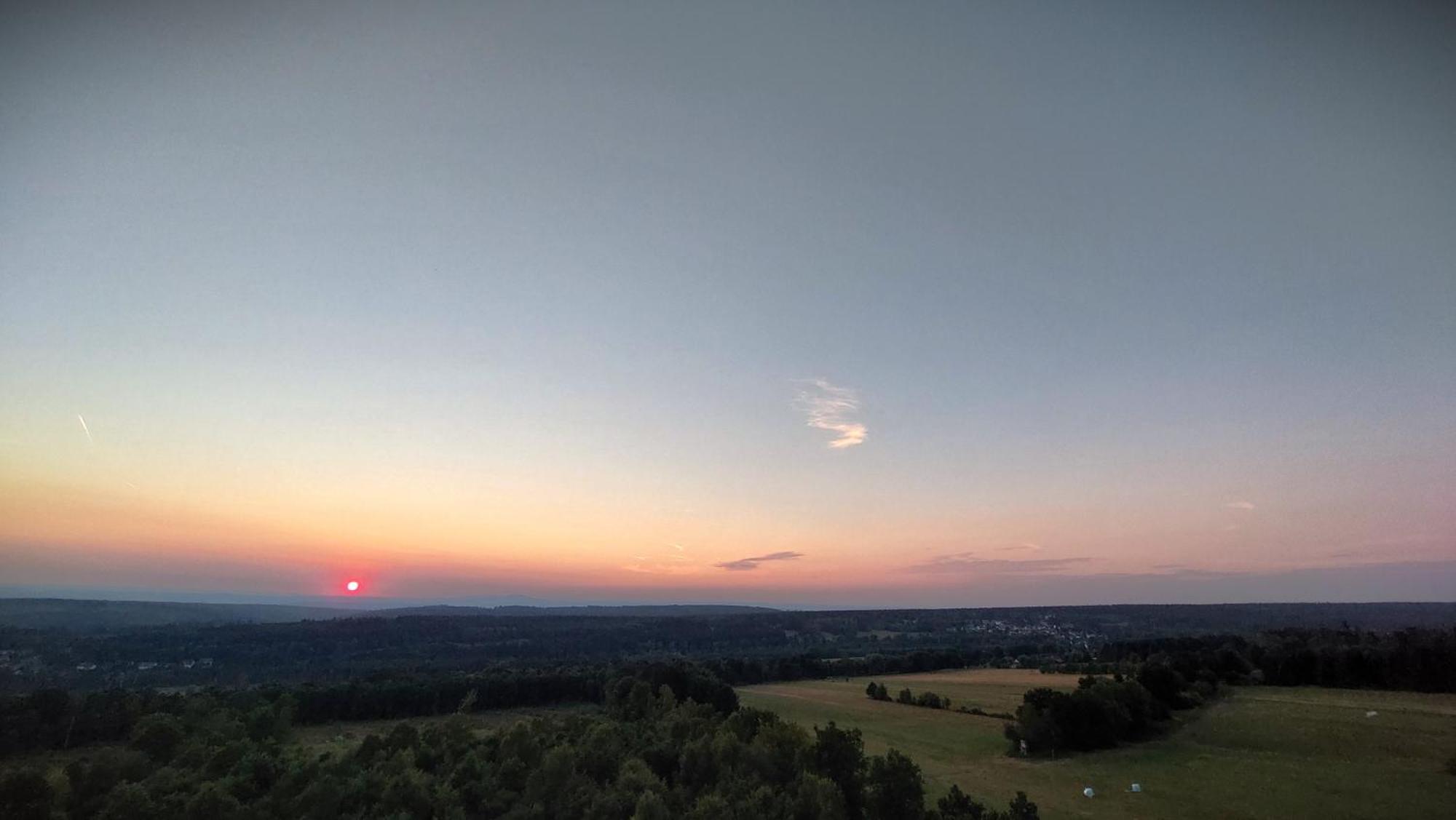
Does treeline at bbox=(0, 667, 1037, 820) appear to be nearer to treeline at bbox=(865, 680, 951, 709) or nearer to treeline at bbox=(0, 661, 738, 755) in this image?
treeline at bbox=(0, 661, 738, 755)

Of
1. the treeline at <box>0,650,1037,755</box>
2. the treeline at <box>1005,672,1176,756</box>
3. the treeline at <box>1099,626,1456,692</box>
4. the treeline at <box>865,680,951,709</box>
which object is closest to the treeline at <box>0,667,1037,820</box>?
the treeline at <box>0,650,1037,755</box>

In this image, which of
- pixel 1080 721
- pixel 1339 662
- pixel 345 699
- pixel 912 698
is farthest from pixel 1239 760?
pixel 345 699

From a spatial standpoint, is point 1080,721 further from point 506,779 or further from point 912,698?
point 506,779

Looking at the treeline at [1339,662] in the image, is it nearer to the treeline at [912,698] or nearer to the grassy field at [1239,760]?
the grassy field at [1239,760]

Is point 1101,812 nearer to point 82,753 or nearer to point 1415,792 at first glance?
point 1415,792

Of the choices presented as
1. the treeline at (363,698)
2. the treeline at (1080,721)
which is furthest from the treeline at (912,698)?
the treeline at (363,698)

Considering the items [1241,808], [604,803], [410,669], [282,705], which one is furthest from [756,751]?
[410,669]
